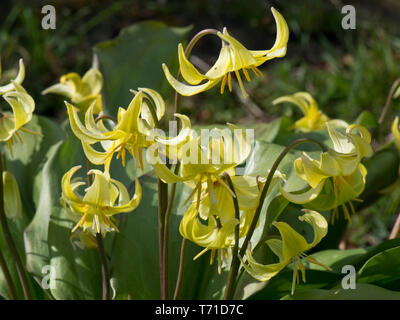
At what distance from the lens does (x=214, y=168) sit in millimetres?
1048

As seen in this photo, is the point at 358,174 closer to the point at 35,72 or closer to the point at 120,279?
the point at 120,279

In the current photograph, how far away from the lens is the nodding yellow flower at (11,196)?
4.75 feet

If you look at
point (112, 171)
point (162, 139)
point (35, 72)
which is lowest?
point (112, 171)

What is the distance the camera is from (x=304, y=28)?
4.46 meters

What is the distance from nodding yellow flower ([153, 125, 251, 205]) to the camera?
1014mm

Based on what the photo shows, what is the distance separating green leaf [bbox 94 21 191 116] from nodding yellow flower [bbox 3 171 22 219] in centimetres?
73

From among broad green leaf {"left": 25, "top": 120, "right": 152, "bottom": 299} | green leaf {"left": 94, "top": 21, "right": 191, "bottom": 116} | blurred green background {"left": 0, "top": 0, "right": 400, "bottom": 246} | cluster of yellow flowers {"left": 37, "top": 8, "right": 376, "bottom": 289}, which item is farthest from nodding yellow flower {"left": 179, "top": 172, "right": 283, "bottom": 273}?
blurred green background {"left": 0, "top": 0, "right": 400, "bottom": 246}

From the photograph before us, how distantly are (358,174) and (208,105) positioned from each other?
263 cm

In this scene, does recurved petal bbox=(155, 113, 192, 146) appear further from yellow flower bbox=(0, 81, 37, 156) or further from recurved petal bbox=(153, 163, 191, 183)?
yellow flower bbox=(0, 81, 37, 156)

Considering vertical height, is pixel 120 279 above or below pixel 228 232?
below

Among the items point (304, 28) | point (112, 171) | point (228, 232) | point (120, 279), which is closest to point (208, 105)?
point (304, 28)

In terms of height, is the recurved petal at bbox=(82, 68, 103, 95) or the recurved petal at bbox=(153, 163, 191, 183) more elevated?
the recurved petal at bbox=(82, 68, 103, 95)

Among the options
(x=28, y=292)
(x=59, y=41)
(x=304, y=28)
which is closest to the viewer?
(x=28, y=292)

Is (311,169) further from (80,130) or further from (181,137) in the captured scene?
(80,130)
